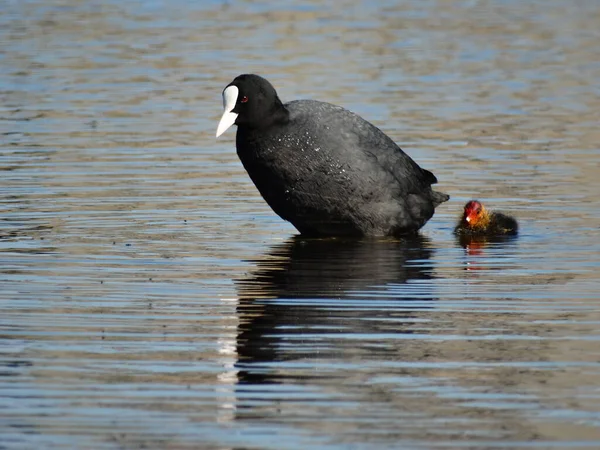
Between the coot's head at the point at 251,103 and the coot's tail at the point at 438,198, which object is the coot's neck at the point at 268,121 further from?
the coot's tail at the point at 438,198

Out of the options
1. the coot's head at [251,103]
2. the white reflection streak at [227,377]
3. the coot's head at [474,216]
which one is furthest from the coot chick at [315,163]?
the white reflection streak at [227,377]

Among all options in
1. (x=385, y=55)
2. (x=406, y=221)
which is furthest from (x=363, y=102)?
(x=406, y=221)

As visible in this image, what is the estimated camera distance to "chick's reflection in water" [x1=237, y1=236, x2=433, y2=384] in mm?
6785

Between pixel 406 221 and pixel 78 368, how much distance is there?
4.56 metres

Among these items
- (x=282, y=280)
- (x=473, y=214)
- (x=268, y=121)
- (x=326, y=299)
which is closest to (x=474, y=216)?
(x=473, y=214)

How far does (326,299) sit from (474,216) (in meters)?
2.57

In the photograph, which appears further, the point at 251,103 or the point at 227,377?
the point at 251,103

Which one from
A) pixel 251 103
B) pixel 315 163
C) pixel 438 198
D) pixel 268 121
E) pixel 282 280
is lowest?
pixel 282 280

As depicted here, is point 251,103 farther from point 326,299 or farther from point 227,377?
point 227,377

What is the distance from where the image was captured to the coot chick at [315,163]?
10023 mm

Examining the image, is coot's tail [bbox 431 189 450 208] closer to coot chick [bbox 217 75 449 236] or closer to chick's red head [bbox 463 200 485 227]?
coot chick [bbox 217 75 449 236]

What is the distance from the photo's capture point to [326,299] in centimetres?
805

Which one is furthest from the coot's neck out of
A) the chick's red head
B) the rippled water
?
the chick's red head

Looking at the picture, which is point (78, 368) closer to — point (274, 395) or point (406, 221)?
point (274, 395)
